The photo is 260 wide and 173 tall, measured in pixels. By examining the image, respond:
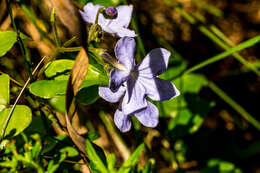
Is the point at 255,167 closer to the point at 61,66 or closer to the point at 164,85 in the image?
the point at 164,85

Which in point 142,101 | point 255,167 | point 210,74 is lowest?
point 255,167

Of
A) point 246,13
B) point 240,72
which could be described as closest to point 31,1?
point 240,72

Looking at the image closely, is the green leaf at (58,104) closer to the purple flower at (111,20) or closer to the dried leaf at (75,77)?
the purple flower at (111,20)

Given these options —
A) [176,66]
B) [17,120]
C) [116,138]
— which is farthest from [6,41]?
[176,66]

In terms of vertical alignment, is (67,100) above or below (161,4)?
above

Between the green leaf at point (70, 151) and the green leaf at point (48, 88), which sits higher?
the green leaf at point (48, 88)

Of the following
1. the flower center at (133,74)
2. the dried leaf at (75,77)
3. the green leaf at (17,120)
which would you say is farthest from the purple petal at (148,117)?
the green leaf at (17,120)

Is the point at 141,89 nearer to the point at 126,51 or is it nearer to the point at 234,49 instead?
the point at 126,51
